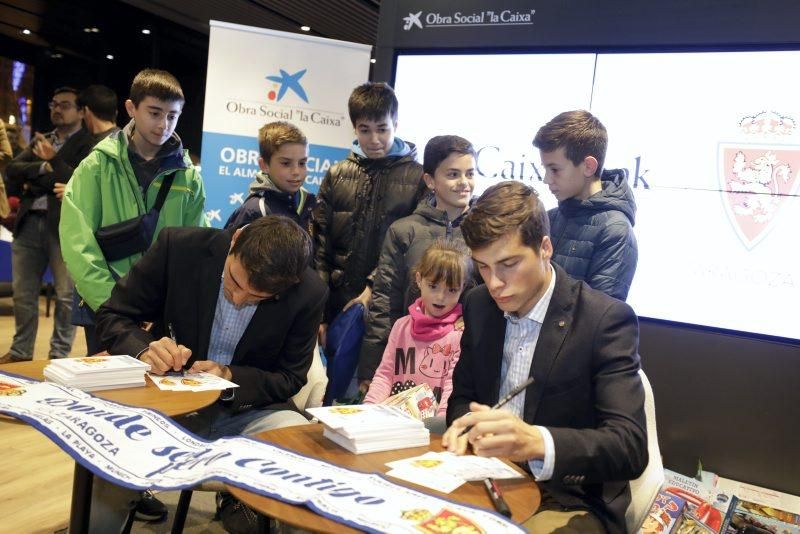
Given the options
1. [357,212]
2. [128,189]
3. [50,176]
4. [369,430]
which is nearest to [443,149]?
[357,212]

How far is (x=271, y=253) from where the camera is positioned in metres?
2.12

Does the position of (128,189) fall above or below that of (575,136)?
below

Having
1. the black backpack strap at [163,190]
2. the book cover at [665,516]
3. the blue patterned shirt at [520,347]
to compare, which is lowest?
the book cover at [665,516]

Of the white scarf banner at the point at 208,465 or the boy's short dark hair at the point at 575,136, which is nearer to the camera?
the white scarf banner at the point at 208,465

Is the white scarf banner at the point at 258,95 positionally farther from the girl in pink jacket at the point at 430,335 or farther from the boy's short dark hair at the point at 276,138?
the girl in pink jacket at the point at 430,335

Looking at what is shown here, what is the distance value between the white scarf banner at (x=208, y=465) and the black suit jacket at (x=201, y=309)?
0.56 m

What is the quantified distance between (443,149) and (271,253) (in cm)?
119

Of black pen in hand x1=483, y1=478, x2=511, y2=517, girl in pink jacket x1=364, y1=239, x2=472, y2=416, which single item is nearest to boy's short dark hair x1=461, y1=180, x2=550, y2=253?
black pen in hand x1=483, y1=478, x2=511, y2=517

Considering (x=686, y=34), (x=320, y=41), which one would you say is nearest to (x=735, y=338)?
(x=686, y=34)

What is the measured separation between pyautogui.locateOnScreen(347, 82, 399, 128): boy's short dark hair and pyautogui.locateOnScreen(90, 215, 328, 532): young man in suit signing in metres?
1.11

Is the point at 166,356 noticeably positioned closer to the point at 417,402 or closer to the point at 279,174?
the point at 417,402

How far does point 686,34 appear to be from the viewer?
11.5ft

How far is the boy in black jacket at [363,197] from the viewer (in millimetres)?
3381

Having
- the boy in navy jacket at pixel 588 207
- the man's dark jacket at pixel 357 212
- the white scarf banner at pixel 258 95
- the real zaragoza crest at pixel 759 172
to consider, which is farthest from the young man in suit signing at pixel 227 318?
the white scarf banner at pixel 258 95
